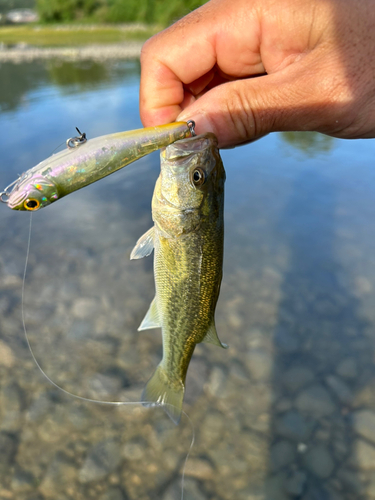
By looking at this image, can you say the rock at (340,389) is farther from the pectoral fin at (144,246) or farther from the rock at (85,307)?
the rock at (85,307)

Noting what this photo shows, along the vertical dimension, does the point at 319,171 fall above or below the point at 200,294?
below

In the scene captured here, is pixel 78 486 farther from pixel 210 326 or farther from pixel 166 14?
pixel 166 14

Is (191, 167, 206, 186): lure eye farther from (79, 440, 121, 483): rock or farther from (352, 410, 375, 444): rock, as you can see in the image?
(352, 410, 375, 444): rock

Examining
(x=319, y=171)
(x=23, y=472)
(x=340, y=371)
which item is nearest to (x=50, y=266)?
(x=23, y=472)

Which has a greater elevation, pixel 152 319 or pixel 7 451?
pixel 152 319

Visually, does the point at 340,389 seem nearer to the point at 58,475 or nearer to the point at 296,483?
the point at 296,483

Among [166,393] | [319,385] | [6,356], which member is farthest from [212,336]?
[6,356]
